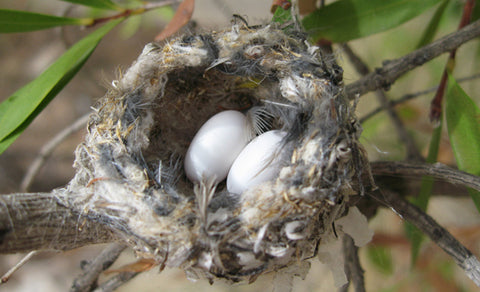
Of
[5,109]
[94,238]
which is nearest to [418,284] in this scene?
[94,238]

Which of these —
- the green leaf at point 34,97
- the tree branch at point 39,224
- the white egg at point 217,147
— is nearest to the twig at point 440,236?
the white egg at point 217,147

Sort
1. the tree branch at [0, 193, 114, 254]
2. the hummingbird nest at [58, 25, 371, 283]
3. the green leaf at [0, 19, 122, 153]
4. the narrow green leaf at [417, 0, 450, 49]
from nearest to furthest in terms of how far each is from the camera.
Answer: the tree branch at [0, 193, 114, 254], the hummingbird nest at [58, 25, 371, 283], the green leaf at [0, 19, 122, 153], the narrow green leaf at [417, 0, 450, 49]

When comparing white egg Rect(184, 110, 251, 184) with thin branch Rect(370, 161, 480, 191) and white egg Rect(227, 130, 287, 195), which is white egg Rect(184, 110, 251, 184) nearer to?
white egg Rect(227, 130, 287, 195)

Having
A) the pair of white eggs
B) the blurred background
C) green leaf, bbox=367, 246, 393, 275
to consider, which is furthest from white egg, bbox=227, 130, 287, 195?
green leaf, bbox=367, 246, 393, 275

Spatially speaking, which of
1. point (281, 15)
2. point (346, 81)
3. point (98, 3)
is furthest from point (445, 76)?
point (98, 3)

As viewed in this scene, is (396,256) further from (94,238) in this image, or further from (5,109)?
(5,109)

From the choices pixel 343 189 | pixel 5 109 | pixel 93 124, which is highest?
pixel 5 109

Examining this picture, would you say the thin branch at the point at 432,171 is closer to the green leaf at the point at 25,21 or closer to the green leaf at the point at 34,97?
the green leaf at the point at 34,97
